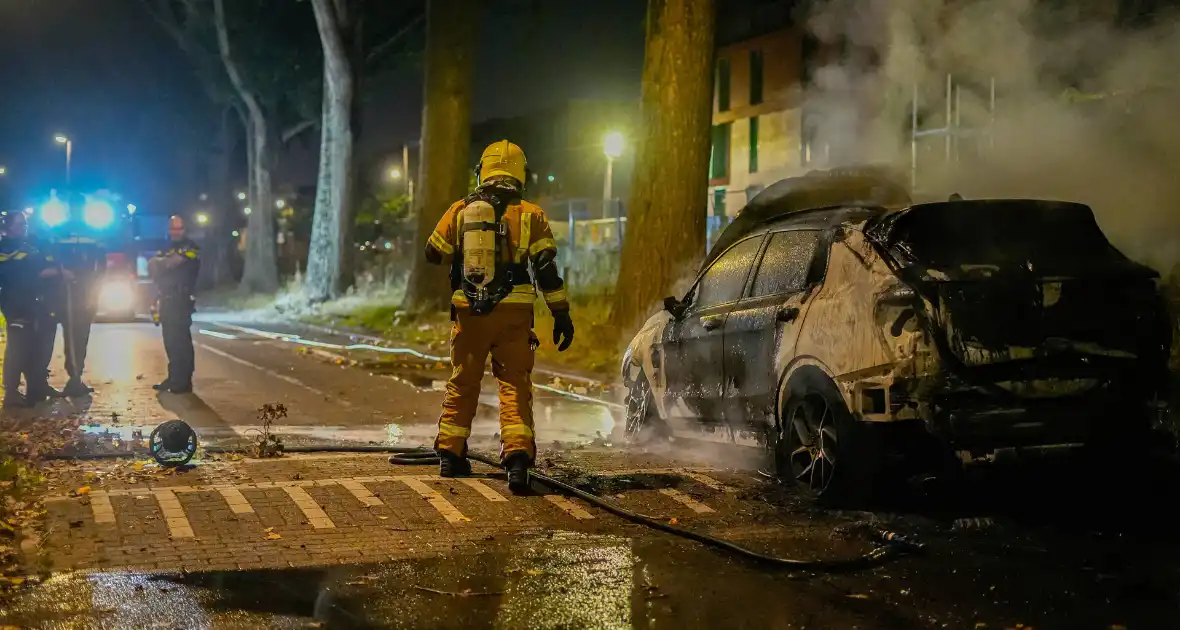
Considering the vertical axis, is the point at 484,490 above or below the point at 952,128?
below

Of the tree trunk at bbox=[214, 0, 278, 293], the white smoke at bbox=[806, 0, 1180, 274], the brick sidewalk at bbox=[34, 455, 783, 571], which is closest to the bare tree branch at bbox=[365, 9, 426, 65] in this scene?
the tree trunk at bbox=[214, 0, 278, 293]

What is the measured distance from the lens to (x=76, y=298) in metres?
12.2

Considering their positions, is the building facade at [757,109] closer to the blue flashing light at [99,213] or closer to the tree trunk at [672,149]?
the blue flashing light at [99,213]

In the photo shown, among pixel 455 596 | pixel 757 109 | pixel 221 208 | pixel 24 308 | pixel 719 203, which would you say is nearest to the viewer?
pixel 455 596

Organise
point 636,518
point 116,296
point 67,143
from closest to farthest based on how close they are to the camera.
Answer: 1. point 636,518
2. point 116,296
3. point 67,143

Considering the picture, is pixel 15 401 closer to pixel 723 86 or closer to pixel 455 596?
pixel 455 596

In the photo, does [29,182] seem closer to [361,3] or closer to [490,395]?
[361,3]

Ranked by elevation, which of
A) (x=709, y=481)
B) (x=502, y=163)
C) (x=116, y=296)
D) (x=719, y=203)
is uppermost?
(x=719, y=203)

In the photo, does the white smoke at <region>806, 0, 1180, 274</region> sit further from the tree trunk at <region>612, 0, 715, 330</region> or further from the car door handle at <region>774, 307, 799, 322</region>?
the car door handle at <region>774, 307, 799, 322</region>

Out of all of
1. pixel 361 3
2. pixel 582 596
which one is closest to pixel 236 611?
pixel 582 596

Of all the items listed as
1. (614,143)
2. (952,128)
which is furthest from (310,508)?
(614,143)

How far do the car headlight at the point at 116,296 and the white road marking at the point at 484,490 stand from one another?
63.6 feet

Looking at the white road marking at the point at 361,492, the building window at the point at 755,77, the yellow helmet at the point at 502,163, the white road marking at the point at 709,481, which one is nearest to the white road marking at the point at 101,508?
the white road marking at the point at 361,492

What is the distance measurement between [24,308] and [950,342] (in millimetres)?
8900
